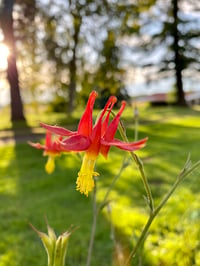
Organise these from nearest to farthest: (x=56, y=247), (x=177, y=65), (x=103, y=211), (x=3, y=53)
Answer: (x=56, y=247), (x=103, y=211), (x=3, y=53), (x=177, y=65)

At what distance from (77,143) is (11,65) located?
10902mm

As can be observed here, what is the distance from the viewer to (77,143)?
Answer: 65cm

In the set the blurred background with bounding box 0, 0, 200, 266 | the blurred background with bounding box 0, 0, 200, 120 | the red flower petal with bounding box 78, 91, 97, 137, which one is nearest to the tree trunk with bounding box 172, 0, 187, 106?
the blurred background with bounding box 0, 0, 200, 266

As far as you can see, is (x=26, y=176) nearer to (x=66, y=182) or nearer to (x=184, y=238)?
(x=66, y=182)

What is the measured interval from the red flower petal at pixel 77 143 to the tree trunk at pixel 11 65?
9537mm

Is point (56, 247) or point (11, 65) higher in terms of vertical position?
point (11, 65)

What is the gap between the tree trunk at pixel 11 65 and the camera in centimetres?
971

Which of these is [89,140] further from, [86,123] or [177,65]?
[177,65]

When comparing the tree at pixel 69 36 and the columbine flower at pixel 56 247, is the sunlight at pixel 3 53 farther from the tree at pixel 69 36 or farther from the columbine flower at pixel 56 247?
the columbine flower at pixel 56 247

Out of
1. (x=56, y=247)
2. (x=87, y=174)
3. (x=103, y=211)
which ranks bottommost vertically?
(x=103, y=211)

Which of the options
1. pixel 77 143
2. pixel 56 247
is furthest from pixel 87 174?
pixel 56 247

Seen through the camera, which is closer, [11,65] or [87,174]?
[87,174]

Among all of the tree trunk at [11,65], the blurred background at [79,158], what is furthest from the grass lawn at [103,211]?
the tree trunk at [11,65]

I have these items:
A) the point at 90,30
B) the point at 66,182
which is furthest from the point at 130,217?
the point at 90,30
